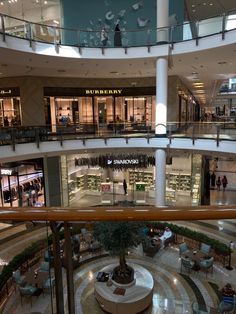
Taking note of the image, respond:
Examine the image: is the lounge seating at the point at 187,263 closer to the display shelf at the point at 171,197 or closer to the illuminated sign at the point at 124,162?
the display shelf at the point at 171,197

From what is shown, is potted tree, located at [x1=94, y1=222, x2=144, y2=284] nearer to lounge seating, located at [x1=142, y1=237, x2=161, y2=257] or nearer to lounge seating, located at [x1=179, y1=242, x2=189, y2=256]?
lounge seating, located at [x1=142, y1=237, x2=161, y2=257]

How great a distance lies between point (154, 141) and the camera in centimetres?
1286

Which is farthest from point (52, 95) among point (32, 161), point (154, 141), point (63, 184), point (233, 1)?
point (233, 1)

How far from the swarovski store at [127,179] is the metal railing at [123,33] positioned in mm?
6159

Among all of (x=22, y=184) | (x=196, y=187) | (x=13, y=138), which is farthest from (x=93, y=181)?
(x=13, y=138)

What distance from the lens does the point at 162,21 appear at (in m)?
11.6

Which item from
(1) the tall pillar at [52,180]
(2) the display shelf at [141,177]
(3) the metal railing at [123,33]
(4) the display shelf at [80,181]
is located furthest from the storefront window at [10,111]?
(2) the display shelf at [141,177]

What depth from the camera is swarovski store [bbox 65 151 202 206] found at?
15758 millimetres

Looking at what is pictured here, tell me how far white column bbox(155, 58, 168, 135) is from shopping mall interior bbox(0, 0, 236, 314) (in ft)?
0.16

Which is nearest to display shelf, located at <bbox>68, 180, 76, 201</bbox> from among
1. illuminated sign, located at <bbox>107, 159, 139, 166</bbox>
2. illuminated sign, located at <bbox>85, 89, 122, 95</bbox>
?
illuminated sign, located at <bbox>107, 159, 139, 166</bbox>

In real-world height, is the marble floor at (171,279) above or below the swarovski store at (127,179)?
below

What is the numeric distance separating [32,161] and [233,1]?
14066mm

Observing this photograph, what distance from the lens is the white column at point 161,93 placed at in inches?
463

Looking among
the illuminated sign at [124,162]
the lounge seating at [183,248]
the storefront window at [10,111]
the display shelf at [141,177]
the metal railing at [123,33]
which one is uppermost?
the metal railing at [123,33]
